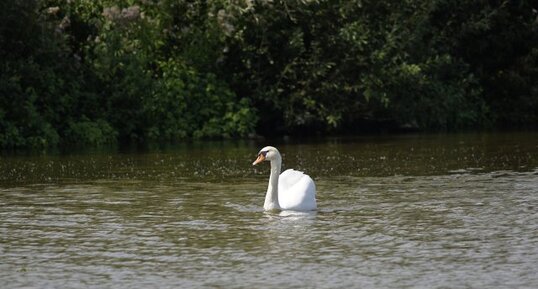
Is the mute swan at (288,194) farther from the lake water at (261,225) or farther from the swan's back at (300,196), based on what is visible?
the lake water at (261,225)

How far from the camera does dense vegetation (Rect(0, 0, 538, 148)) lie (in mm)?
37969

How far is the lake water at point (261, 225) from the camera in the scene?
13.7m

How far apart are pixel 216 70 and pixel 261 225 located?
25928 millimetres

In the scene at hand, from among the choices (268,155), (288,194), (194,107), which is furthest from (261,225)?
(194,107)

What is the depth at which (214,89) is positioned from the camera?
139 feet

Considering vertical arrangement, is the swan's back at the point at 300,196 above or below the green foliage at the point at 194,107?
below

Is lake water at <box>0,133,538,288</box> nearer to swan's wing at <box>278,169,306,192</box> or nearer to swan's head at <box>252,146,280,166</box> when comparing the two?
swan's wing at <box>278,169,306,192</box>

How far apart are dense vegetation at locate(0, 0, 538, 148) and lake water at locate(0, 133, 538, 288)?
788 centimetres

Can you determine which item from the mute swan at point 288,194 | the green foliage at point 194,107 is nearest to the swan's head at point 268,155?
the mute swan at point 288,194

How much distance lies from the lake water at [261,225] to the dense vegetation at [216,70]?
7884 millimetres

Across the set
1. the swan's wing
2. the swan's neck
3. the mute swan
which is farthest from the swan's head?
the swan's neck

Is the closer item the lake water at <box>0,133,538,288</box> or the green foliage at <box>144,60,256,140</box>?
the lake water at <box>0,133,538,288</box>

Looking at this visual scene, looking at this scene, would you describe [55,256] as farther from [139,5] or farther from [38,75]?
[139,5]

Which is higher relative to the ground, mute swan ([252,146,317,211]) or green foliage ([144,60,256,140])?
green foliage ([144,60,256,140])
